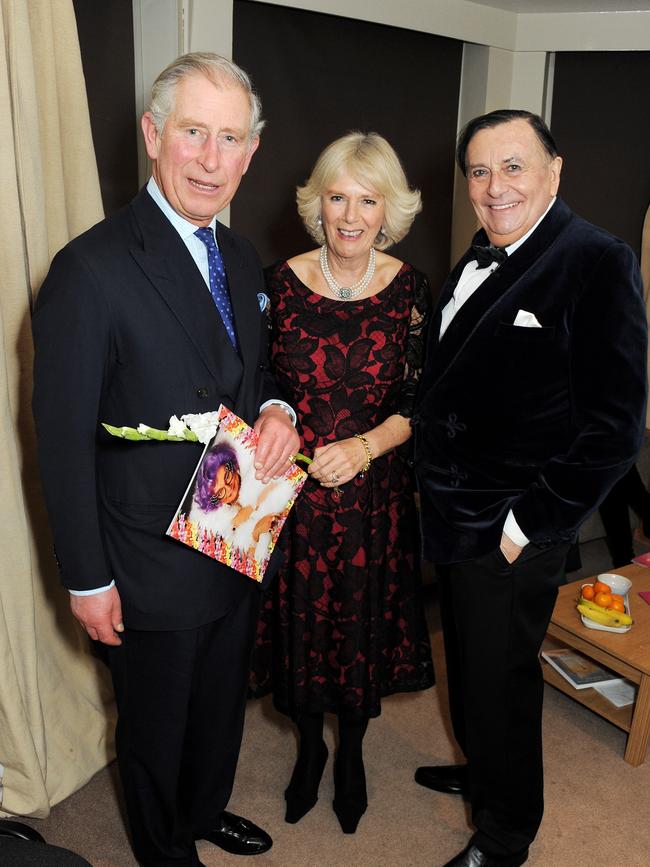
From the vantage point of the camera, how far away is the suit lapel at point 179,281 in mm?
1593

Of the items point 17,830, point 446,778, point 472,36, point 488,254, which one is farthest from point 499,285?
point 472,36

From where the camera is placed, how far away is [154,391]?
1608mm

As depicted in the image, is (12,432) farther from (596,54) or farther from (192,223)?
(596,54)

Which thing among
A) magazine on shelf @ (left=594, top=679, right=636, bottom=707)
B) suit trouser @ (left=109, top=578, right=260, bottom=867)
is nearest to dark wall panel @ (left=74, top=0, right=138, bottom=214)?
suit trouser @ (left=109, top=578, right=260, bottom=867)

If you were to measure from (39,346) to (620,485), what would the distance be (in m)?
2.91

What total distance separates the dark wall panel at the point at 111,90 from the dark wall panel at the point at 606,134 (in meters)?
2.04

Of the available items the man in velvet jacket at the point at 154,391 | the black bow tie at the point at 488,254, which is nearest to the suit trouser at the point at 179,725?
the man in velvet jacket at the point at 154,391

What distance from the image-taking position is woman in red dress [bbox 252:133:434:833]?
2.12 metres

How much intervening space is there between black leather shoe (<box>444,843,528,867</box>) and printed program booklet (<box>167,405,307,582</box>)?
973mm

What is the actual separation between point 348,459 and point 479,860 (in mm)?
1092

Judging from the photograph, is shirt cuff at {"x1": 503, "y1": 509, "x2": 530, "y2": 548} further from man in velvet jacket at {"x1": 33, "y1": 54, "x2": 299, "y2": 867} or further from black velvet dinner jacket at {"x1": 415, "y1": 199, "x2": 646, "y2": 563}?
man in velvet jacket at {"x1": 33, "y1": 54, "x2": 299, "y2": 867}

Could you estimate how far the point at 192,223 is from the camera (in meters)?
1.69

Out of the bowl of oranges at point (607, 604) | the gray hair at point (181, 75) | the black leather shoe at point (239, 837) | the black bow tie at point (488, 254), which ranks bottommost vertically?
the black leather shoe at point (239, 837)

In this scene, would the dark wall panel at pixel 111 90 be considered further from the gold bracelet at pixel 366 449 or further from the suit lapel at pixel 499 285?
the suit lapel at pixel 499 285
